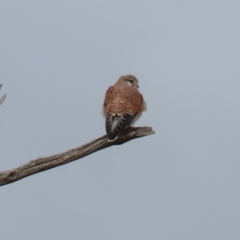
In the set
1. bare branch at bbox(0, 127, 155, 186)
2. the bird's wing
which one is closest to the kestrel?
the bird's wing

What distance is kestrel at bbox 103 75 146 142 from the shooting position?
988 cm

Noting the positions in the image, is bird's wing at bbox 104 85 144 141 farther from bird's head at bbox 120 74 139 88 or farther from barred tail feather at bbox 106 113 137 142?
bird's head at bbox 120 74 139 88

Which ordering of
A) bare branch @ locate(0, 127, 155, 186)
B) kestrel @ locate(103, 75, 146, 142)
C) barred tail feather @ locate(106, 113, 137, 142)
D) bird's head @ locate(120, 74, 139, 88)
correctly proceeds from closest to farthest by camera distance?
1. bare branch @ locate(0, 127, 155, 186)
2. barred tail feather @ locate(106, 113, 137, 142)
3. kestrel @ locate(103, 75, 146, 142)
4. bird's head @ locate(120, 74, 139, 88)

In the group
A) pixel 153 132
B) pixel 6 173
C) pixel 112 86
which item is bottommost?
pixel 6 173

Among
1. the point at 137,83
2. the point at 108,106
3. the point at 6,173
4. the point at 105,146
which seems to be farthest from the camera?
the point at 137,83

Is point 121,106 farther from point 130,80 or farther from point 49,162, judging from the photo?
point 49,162

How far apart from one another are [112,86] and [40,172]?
217cm

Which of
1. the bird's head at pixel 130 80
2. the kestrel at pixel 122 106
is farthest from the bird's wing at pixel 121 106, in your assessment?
the bird's head at pixel 130 80

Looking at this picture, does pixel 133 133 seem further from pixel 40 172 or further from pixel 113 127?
pixel 40 172

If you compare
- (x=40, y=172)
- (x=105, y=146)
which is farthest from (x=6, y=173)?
(x=105, y=146)

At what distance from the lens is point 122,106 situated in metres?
10.2

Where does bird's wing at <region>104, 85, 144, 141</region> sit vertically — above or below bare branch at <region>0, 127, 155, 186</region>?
above

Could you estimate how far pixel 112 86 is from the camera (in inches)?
421

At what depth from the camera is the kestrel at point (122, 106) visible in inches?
389
